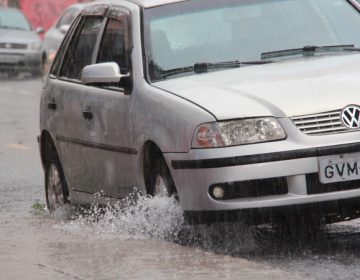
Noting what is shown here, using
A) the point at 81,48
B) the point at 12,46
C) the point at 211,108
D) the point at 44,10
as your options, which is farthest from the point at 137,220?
the point at 44,10

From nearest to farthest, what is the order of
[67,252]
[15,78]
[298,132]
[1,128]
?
[298,132] → [67,252] → [1,128] → [15,78]

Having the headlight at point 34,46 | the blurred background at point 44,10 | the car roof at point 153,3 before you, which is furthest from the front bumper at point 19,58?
the car roof at point 153,3

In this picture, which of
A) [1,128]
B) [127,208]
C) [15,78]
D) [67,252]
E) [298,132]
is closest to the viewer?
[298,132]

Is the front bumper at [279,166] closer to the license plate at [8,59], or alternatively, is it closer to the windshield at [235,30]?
the windshield at [235,30]

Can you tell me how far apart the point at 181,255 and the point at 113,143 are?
4.15 ft

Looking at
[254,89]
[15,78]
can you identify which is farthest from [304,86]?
[15,78]

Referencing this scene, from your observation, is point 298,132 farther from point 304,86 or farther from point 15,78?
point 15,78

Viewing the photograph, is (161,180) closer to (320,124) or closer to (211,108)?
(211,108)

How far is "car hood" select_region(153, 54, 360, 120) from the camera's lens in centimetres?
771

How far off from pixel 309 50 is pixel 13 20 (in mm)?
24316

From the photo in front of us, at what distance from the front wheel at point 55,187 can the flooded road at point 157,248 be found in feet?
0.31

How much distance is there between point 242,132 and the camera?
25.2 feet

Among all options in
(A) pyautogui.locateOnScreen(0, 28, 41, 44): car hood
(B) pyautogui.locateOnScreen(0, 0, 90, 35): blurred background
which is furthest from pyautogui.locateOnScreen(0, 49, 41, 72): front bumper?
(B) pyautogui.locateOnScreen(0, 0, 90, 35): blurred background

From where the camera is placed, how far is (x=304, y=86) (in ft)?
26.2
